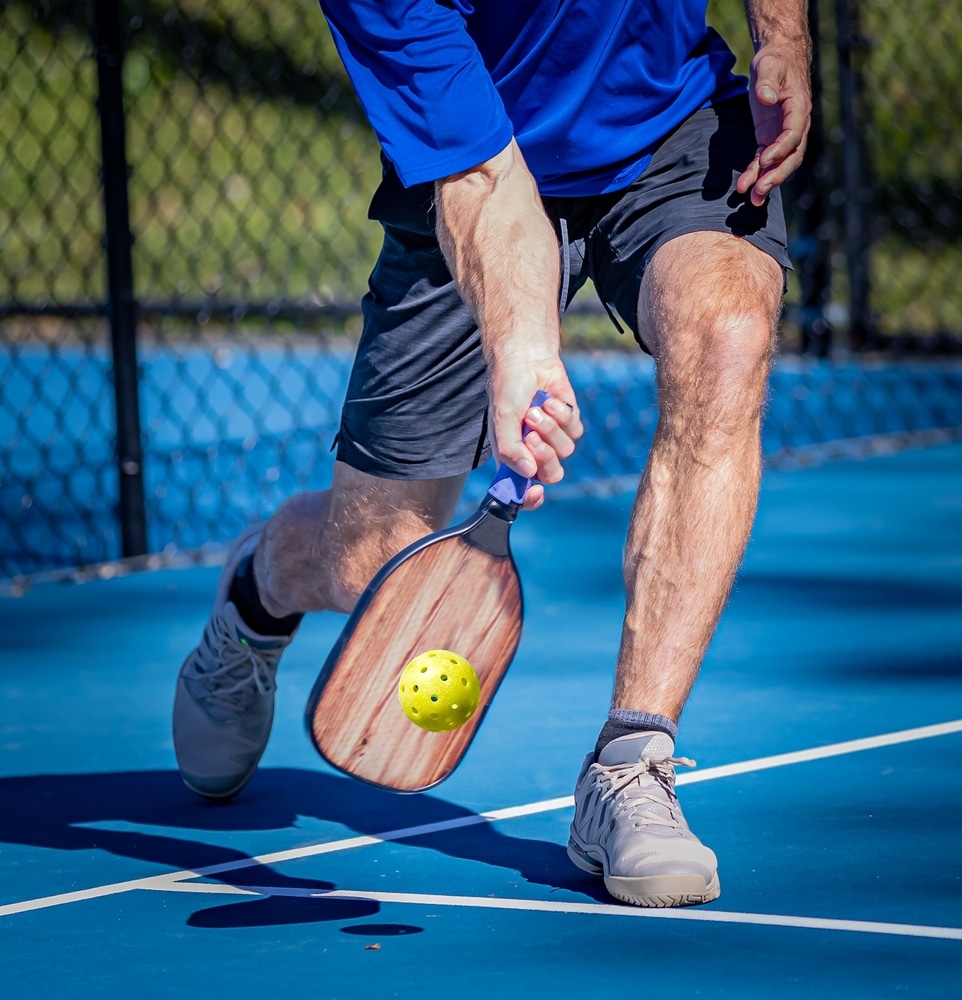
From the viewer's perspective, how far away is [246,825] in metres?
2.74

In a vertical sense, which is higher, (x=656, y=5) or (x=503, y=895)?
(x=656, y=5)

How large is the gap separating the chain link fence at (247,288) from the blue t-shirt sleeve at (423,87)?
2.59m

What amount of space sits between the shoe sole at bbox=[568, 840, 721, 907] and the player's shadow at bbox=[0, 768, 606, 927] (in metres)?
0.08

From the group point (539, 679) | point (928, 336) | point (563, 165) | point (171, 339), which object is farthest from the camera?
point (171, 339)

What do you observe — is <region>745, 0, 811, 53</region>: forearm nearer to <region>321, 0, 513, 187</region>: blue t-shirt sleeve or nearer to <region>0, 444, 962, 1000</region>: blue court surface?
<region>321, 0, 513, 187</region>: blue t-shirt sleeve

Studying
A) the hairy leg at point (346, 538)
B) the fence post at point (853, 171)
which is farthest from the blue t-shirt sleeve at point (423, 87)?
the fence post at point (853, 171)

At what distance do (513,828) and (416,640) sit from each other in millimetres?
513

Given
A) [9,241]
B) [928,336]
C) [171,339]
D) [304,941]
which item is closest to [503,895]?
[304,941]

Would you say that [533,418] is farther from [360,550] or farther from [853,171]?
[853,171]

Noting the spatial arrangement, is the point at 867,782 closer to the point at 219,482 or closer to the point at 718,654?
the point at 718,654

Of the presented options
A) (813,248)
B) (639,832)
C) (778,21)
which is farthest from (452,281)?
(813,248)

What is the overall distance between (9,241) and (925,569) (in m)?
9.23

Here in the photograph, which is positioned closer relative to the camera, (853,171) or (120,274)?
Answer: (120,274)

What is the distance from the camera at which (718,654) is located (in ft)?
12.4
